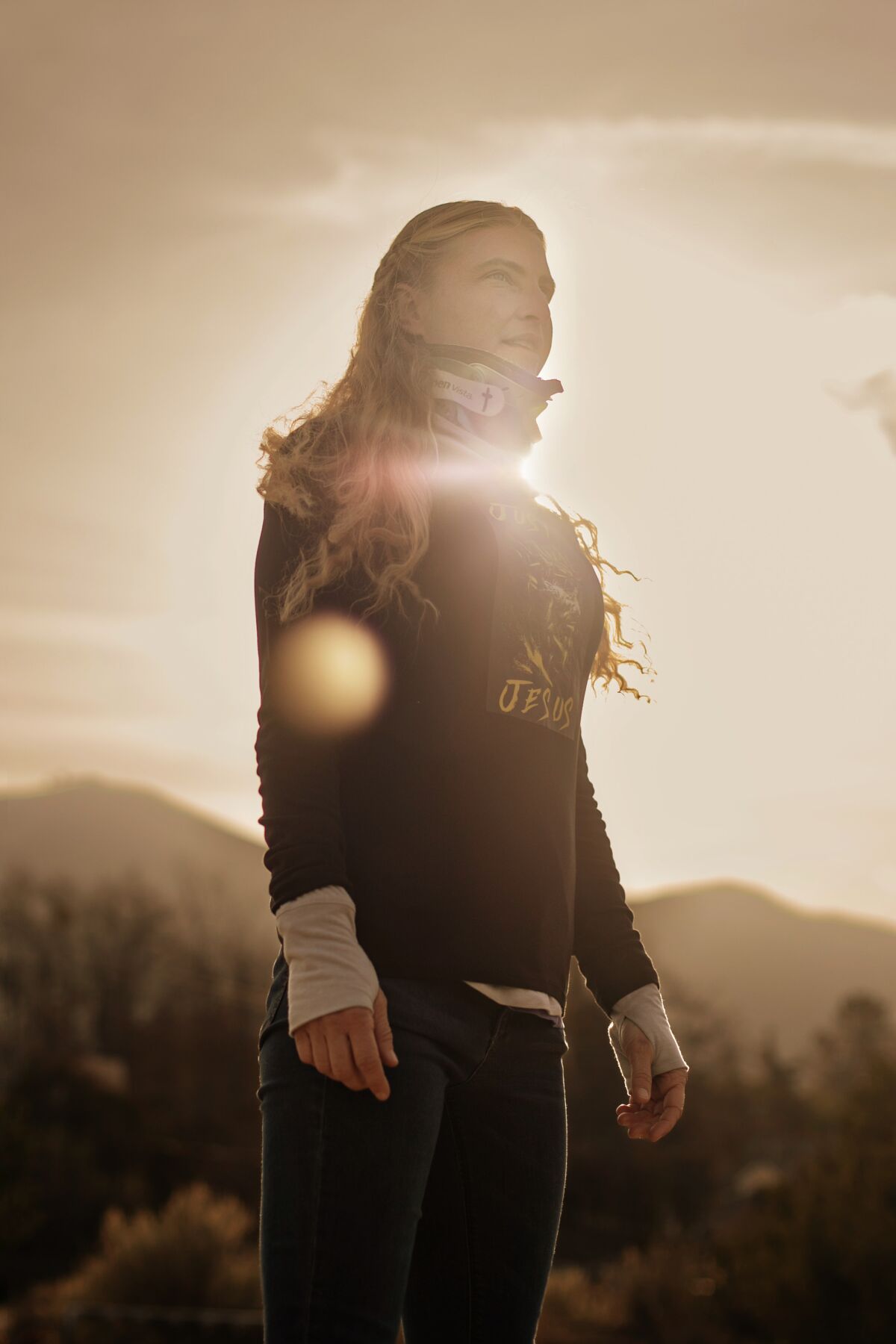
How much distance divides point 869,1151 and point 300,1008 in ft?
84.6

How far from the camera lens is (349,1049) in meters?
1.49

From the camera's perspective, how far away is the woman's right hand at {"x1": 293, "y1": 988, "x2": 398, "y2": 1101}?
1.48 m

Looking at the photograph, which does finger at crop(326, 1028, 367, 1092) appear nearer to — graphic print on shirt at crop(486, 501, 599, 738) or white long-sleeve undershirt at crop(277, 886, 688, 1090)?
white long-sleeve undershirt at crop(277, 886, 688, 1090)

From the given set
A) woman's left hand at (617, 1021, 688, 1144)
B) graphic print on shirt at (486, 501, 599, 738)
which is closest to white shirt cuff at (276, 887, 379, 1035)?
graphic print on shirt at (486, 501, 599, 738)

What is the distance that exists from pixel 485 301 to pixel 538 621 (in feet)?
1.96

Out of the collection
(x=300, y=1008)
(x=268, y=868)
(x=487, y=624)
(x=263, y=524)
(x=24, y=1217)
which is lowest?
(x=24, y=1217)

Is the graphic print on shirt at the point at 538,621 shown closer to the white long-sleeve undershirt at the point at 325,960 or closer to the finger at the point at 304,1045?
the white long-sleeve undershirt at the point at 325,960

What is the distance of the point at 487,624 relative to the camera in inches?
73.1

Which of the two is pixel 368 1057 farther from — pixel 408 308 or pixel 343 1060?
pixel 408 308

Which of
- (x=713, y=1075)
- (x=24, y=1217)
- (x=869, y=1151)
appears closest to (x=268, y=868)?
(x=869, y=1151)

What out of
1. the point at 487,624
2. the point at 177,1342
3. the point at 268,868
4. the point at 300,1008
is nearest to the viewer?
the point at 300,1008

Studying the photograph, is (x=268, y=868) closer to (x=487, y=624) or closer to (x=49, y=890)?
(x=487, y=624)

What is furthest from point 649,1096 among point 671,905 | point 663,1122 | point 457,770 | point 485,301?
point 671,905

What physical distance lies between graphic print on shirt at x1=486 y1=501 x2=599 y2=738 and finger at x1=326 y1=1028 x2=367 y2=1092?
0.55m
